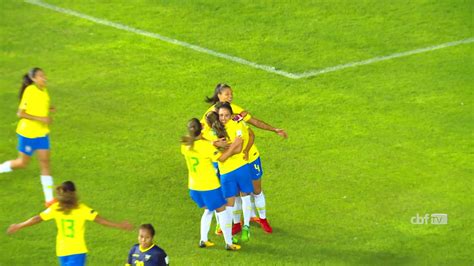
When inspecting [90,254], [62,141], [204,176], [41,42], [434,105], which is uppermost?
[41,42]

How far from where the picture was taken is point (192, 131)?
14.6 metres

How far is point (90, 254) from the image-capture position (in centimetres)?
1512

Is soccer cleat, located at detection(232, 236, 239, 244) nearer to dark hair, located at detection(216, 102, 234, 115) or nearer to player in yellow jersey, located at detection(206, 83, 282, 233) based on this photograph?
player in yellow jersey, located at detection(206, 83, 282, 233)

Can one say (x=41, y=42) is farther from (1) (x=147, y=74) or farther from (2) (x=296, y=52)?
(2) (x=296, y=52)

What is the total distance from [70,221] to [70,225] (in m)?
0.05

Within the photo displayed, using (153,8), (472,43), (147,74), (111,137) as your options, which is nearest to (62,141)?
(111,137)

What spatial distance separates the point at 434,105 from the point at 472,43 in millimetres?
2877

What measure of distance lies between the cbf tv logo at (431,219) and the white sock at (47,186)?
17.4 feet

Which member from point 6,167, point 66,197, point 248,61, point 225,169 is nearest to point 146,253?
point 66,197

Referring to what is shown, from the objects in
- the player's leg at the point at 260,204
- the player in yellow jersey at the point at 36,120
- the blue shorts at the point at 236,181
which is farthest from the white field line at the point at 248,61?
the player in yellow jersey at the point at 36,120

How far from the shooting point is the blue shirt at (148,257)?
1327 cm

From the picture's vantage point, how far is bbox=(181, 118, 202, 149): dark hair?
14.5m

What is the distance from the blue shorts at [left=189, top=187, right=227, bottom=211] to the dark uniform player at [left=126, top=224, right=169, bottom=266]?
175cm

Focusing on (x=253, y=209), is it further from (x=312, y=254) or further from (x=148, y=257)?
→ (x=148, y=257)
